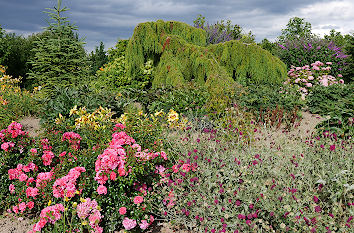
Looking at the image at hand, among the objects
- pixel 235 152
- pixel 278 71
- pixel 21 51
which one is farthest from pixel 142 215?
pixel 21 51

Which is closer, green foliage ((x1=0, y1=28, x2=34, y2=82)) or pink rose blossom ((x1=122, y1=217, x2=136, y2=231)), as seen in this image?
pink rose blossom ((x1=122, y1=217, x2=136, y2=231))

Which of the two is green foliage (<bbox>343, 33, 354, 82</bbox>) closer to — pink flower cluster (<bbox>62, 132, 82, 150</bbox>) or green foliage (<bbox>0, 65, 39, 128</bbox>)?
green foliage (<bbox>0, 65, 39, 128</bbox>)

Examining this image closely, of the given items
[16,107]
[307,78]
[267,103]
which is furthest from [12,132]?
[307,78]

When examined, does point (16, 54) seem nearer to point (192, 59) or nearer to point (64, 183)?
point (192, 59)

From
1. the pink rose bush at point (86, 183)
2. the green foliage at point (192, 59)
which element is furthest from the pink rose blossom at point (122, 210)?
the green foliage at point (192, 59)

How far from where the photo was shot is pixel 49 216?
2.90 meters

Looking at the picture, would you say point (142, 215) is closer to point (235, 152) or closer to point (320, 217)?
point (235, 152)

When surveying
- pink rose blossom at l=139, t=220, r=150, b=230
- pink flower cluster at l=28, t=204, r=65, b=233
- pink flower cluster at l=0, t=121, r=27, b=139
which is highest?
pink flower cluster at l=0, t=121, r=27, b=139

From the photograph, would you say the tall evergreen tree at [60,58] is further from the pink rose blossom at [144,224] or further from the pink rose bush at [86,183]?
the pink rose blossom at [144,224]

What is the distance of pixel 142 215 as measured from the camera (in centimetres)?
315

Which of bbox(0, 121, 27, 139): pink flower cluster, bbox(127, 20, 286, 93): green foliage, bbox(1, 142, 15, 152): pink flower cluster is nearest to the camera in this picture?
bbox(1, 142, 15, 152): pink flower cluster

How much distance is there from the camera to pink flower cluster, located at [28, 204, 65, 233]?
9.60 ft

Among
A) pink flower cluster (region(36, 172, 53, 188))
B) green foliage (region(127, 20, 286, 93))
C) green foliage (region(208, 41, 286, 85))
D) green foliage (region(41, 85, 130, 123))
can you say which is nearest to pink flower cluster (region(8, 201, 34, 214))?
pink flower cluster (region(36, 172, 53, 188))

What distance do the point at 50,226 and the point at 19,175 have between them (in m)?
0.98
